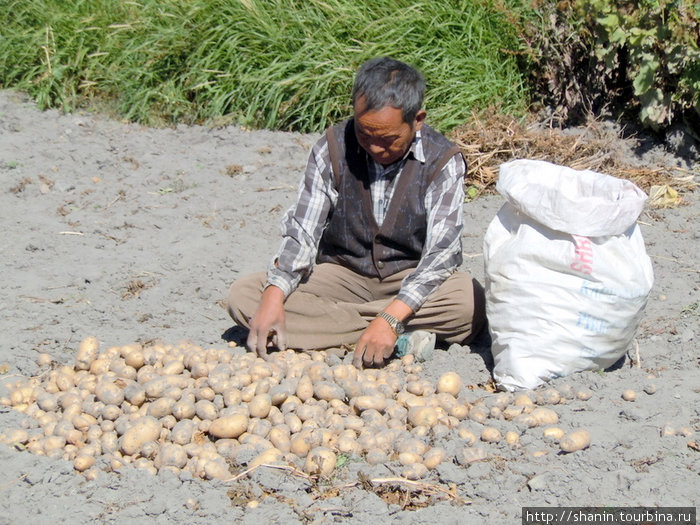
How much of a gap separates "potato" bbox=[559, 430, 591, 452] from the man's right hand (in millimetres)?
1244

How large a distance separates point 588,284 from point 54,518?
2.00 metres

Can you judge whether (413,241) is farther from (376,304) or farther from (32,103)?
(32,103)

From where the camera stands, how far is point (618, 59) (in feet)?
19.0

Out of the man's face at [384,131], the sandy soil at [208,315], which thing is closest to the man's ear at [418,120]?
the man's face at [384,131]

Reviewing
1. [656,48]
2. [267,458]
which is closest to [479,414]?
[267,458]

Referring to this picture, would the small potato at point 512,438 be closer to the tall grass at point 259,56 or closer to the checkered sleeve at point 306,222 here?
the checkered sleeve at point 306,222

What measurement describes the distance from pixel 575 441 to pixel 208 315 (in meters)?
1.97

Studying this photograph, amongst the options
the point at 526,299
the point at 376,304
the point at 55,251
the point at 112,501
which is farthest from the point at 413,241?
the point at 55,251

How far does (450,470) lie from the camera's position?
2.86 meters

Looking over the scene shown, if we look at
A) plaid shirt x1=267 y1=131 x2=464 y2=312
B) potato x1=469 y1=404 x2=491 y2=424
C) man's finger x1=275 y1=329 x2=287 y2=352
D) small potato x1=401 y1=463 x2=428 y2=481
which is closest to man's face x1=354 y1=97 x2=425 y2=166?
plaid shirt x1=267 y1=131 x2=464 y2=312

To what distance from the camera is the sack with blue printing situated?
329cm

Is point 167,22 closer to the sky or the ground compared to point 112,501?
closer to the sky

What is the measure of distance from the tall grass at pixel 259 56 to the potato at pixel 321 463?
11.4ft

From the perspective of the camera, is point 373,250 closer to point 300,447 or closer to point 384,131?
point 384,131
